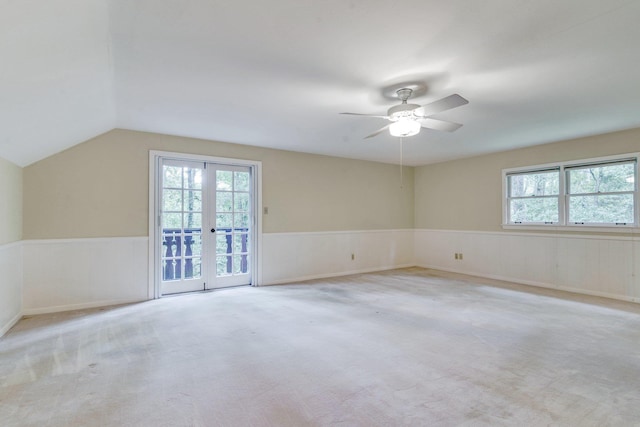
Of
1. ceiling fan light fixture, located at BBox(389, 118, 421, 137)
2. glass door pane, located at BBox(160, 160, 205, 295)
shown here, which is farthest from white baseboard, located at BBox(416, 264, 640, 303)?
glass door pane, located at BBox(160, 160, 205, 295)

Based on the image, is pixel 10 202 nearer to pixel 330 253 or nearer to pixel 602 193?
pixel 330 253

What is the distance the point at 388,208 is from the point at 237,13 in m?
5.69

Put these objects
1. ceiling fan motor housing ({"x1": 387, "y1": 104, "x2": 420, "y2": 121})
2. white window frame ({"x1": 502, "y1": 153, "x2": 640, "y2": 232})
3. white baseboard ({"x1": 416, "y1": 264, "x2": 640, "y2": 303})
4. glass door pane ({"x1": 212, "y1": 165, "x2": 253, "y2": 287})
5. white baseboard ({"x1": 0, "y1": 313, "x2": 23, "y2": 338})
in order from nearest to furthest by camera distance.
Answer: ceiling fan motor housing ({"x1": 387, "y1": 104, "x2": 420, "y2": 121}) → white baseboard ({"x1": 0, "y1": 313, "x2": 23, "y2": 338}) → white window frame ({"x1": 502, "y1": 153, "x2": 640, "y2": 232}) → white baseboard ({"x1": 416, "y1": 264, "x2": 640, "y2": 303}) → glass door pane ({"x1": 212, "y1": 165, "x2": 253, "y2": 287})

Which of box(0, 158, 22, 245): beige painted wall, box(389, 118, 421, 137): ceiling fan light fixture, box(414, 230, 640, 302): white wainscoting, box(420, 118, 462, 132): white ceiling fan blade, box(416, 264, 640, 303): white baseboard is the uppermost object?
box(420, 118, 462, 132): white ceiling fan blade

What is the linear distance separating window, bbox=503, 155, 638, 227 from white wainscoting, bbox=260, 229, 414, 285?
227 centimetres

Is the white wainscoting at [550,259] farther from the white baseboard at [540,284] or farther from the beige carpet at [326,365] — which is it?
Result: the beige carpet at [326,365]

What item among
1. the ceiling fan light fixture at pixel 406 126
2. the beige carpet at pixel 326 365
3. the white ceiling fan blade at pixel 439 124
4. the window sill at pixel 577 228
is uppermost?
the white ceiling fan blade at pixel 439 124

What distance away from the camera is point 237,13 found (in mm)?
1882

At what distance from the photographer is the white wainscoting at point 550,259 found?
14.7 feet

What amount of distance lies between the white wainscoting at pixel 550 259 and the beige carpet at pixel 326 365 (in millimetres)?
497

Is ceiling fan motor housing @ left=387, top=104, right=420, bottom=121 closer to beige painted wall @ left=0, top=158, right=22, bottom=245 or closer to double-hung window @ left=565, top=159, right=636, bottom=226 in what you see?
double-hung window @ left=565, top=159, right=636, bottom=226

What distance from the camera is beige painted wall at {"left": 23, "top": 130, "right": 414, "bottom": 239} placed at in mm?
3889

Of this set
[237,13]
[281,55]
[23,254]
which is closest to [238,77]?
[281,55]

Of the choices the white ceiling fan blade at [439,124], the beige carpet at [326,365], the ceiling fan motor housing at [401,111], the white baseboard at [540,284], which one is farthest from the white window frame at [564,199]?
the ceiling fan motor housing at [401,111]
